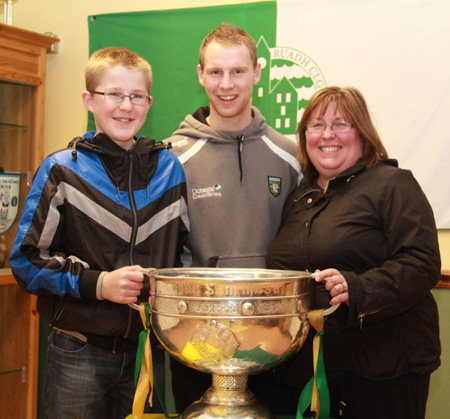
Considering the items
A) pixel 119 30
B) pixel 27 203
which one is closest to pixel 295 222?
pixel 27 203

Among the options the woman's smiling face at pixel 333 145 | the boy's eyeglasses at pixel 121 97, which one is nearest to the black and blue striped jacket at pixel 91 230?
the boy's eyeglasses at pixel 121 97

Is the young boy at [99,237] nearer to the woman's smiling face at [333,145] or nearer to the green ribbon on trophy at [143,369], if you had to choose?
the green ribbon on trophy at [143,369]

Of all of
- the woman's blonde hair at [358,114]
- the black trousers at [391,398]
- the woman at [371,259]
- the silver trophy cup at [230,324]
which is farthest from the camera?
the woman's blonde hair at [358,114]

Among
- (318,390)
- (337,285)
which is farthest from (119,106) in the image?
(318,390)

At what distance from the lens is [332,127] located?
1.67 meters

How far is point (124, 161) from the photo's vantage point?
1.54 meters

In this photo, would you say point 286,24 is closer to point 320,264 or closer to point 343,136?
point 343,136

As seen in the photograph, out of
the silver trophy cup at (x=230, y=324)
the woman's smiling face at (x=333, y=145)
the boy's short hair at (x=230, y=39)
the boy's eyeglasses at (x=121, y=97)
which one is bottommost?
the silver trophy cup at (x=230, y=324)

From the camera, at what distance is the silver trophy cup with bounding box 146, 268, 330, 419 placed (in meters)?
1.07

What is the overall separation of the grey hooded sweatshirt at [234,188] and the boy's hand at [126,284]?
462mm

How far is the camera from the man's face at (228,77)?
71.2 inches

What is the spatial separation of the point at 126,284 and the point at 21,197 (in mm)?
1631

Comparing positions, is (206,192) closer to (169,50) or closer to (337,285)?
(337,285)

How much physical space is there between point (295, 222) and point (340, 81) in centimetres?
111
